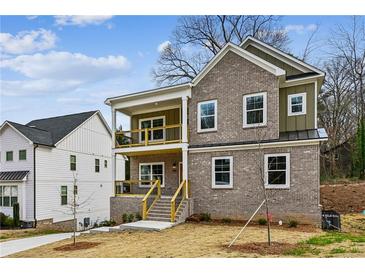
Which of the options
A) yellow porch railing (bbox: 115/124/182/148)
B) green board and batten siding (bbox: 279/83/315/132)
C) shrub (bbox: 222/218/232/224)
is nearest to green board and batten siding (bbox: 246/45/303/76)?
green board and batten siding (bbox: 279/83/315/132)

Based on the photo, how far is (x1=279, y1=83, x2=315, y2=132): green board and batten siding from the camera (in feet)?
38.1

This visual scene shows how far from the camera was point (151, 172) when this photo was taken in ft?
50.1

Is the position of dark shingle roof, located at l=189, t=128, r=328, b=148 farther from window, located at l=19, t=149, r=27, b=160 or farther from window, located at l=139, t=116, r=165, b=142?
window, located at l=19, t=149, r=27, b=160

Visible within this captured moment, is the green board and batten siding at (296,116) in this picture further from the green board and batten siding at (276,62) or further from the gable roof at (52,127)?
the gable roof at (52,127)

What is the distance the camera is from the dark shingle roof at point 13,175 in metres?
17.0

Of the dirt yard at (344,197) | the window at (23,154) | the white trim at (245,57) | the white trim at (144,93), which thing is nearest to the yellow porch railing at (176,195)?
the white trim at (144,93)

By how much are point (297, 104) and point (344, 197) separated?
7227mm

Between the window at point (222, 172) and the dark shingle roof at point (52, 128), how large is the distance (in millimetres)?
11180
